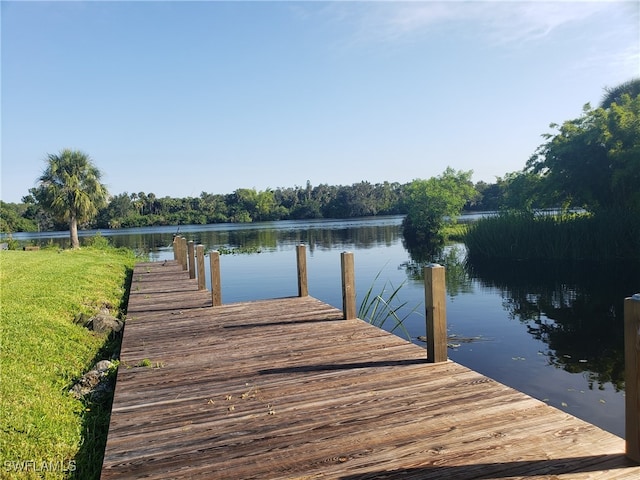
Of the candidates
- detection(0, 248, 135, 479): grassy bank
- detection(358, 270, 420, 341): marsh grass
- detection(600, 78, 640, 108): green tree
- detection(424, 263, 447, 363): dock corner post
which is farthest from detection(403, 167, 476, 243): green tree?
detection(424, 263, 447, 363): dock corner post

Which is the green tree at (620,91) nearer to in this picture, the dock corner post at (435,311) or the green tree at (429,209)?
the green tree at (429,209)

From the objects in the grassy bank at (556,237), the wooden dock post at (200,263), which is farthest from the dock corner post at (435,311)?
the grassy bank at (556,237)

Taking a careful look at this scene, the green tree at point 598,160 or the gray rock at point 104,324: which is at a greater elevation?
the green tree at point 598,160

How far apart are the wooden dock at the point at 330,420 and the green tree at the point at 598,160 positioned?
20253mm

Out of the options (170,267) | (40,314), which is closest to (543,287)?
(170,267)

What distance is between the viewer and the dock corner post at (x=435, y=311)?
507 cm

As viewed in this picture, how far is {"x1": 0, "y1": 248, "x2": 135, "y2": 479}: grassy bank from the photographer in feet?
12.8

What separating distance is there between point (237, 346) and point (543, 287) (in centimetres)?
1296

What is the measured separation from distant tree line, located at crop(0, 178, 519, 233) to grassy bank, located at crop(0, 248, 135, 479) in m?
87.3

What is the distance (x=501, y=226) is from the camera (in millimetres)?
23688

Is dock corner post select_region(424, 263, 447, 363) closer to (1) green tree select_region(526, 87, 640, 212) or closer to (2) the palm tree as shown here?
(1) green tree select_region(526, 87, 640, 212)

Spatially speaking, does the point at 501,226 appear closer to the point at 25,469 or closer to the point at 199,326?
the point at 199,326

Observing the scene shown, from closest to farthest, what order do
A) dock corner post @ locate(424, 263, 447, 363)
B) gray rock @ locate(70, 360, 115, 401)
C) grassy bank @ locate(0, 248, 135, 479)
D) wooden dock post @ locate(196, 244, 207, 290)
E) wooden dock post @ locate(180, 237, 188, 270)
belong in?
grassy bank @ locate(0, 248, 135, 479), dock corner post @ locate(424, 263, 447, 363), gray rock @ locate(70, 360, 115, 401), wooden dock post @ locate(196, 244, 207, 290), wooden dock post @ locate(180, 237, 188, 270)

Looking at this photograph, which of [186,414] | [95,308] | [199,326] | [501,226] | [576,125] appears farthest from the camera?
[576,125]
